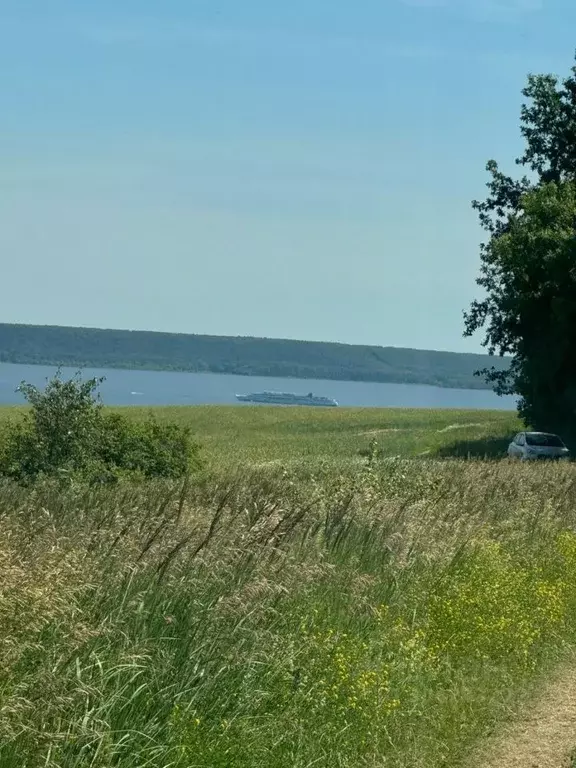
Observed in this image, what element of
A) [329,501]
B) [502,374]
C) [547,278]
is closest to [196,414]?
[502,374]

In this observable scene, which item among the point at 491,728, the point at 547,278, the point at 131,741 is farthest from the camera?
the point at 547,278

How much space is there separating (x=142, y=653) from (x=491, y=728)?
304 centimetres

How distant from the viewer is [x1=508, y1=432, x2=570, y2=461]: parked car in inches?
1900

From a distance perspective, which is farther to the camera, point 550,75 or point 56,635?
point 550,75

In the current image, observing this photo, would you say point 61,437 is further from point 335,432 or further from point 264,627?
point 335,432

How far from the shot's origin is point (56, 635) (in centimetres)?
764

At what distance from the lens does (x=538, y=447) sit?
1921 inches

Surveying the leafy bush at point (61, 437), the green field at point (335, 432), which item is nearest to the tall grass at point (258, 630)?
the leafy bush at point (61, 437)

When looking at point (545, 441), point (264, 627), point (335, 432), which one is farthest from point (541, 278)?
point (264, 627)

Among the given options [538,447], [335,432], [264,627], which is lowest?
[335,432]

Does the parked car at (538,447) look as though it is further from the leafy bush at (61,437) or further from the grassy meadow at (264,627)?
the grassy meadow at (264,627)

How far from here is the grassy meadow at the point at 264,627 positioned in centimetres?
719

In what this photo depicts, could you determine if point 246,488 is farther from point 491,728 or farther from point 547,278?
point 547,278

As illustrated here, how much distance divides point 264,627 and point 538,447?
40155 mm
